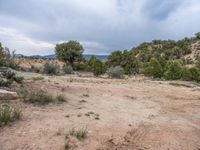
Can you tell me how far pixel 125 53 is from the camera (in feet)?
145

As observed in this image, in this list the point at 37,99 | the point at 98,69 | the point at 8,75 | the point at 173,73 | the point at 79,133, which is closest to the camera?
the point at 79,133

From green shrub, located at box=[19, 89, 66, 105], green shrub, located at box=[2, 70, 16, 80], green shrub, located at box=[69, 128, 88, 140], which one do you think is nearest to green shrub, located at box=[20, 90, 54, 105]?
green shrub, located at box=[19, 89, 66, 105]

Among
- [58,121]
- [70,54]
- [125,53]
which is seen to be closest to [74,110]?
[58,121]

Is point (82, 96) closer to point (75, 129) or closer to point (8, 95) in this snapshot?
A: point (8, 95)

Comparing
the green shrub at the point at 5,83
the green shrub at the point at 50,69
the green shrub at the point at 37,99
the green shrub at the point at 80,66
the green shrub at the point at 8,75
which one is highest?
the green shrub at the point at 8,75

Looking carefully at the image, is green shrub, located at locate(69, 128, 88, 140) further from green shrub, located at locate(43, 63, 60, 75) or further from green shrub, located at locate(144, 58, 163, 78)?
green shrub, located at locate(144, 58, 163, 78)

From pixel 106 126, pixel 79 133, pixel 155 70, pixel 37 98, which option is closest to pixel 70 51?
pixel 155 70

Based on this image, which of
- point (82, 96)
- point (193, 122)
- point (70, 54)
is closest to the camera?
point (193, 122)

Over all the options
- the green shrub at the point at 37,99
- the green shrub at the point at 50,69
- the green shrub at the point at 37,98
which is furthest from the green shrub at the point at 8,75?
the green shrub at the point at 50,69

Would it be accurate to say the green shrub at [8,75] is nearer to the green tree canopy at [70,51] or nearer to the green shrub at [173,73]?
the green shrub at [173,73]

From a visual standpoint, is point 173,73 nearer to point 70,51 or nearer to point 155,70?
point 155,70

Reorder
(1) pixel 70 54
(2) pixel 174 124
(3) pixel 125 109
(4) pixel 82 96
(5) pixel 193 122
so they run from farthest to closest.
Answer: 1. (1) pixel 70 54
2. (4) pixel 82 96
3. (3) pixel 125 109
4. (5) pixel 193 122
5. (2) pixel 174 124

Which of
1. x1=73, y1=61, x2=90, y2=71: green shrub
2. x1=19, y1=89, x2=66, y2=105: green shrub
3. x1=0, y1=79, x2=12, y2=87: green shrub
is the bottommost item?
x1=73, y1=61, x2=90, y2=71: green shrub

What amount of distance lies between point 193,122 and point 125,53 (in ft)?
111
